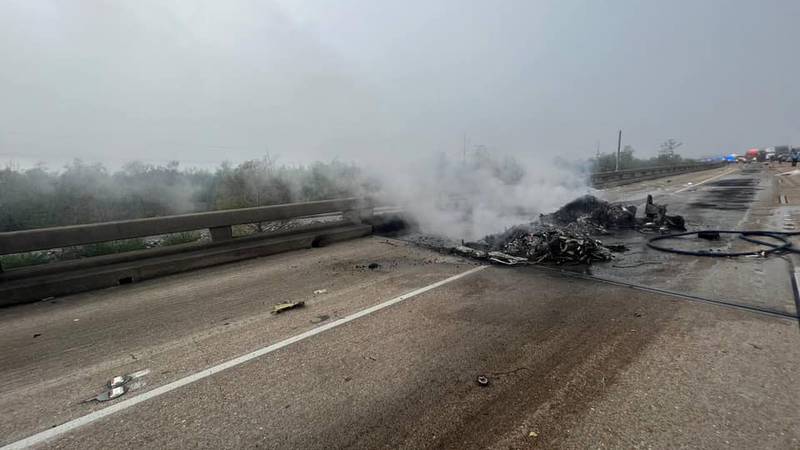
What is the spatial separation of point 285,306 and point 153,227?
3.02 meters

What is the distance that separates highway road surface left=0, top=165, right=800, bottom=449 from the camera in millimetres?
2180

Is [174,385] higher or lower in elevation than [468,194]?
lower

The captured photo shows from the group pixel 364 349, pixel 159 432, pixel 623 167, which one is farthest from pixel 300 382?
pixel 623 167

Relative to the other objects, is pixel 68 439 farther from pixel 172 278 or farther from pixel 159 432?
pixel 172 278

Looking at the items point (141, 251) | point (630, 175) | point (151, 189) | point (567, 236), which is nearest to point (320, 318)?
point (141, 251)

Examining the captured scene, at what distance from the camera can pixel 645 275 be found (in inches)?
202

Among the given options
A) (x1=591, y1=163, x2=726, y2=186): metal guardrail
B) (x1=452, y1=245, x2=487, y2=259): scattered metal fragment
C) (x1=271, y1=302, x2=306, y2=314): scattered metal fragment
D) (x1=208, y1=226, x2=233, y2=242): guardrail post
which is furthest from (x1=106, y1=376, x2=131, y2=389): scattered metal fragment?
(x1=591, y1=163, x2=726, y2=186): metal guardrail

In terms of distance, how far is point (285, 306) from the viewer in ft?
13.4

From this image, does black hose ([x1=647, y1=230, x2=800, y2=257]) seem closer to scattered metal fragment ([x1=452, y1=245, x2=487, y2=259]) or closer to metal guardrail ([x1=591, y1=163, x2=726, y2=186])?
scattered metal fragment ([x1=452, y1=245, x2=487, y2=259])

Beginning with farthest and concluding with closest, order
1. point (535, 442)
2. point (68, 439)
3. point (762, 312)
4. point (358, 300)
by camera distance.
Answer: point (358, 300)
point (762, 312)
point (68, 439)
point (535, 442)

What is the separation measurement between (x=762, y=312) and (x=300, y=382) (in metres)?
4.43

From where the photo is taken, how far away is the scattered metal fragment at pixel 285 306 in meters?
4.03

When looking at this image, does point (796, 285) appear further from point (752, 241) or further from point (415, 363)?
point (415, 363)

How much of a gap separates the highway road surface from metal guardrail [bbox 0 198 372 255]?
777 mm
